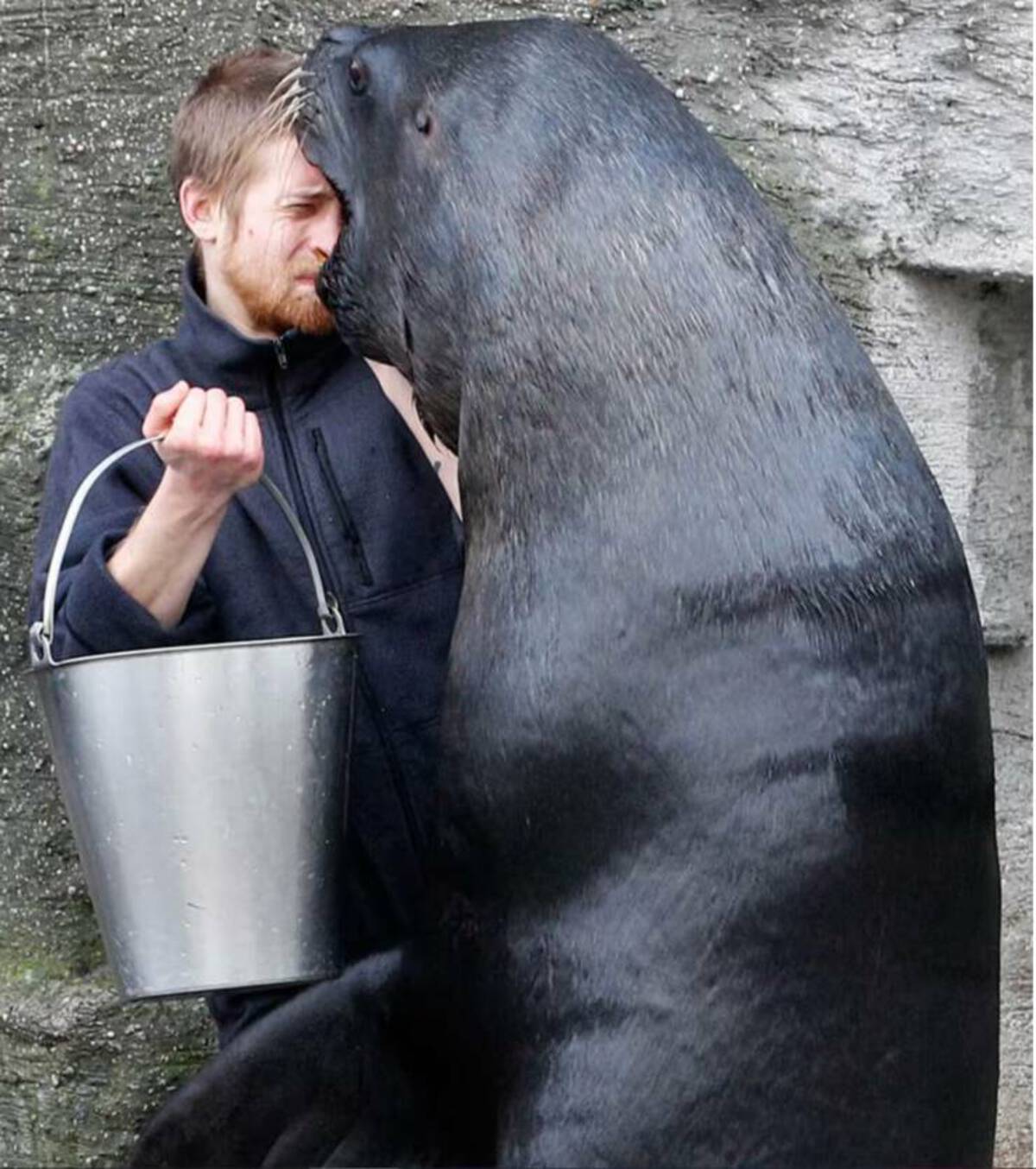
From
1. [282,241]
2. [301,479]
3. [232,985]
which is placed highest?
[282,241]

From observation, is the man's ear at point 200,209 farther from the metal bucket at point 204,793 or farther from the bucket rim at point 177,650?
the bucket rim at point 177,650

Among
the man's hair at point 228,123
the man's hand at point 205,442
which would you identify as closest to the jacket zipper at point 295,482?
the man's hair at point 228,123

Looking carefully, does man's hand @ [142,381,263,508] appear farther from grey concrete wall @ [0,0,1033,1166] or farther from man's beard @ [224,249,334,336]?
grey concrete wall @ [0,0,1033,1166]

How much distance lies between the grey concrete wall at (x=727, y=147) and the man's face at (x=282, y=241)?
0.47 meters

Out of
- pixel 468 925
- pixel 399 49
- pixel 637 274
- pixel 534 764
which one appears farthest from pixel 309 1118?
pixel 399 49

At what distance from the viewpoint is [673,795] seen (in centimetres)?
232

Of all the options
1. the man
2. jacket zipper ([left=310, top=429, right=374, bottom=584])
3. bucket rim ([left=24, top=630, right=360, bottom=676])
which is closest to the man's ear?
the man

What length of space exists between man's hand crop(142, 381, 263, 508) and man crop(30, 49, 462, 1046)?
0.27 meters

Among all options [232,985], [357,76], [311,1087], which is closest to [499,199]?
[357,76]

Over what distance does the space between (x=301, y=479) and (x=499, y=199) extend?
0.57 meters

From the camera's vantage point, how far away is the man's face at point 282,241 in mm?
2953

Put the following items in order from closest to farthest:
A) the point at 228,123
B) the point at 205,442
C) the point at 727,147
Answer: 1. the point at 205,442
2. the point at 228,123
3. the point at 727,147

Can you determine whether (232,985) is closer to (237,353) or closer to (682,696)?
(682,696)

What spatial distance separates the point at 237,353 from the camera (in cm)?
291
